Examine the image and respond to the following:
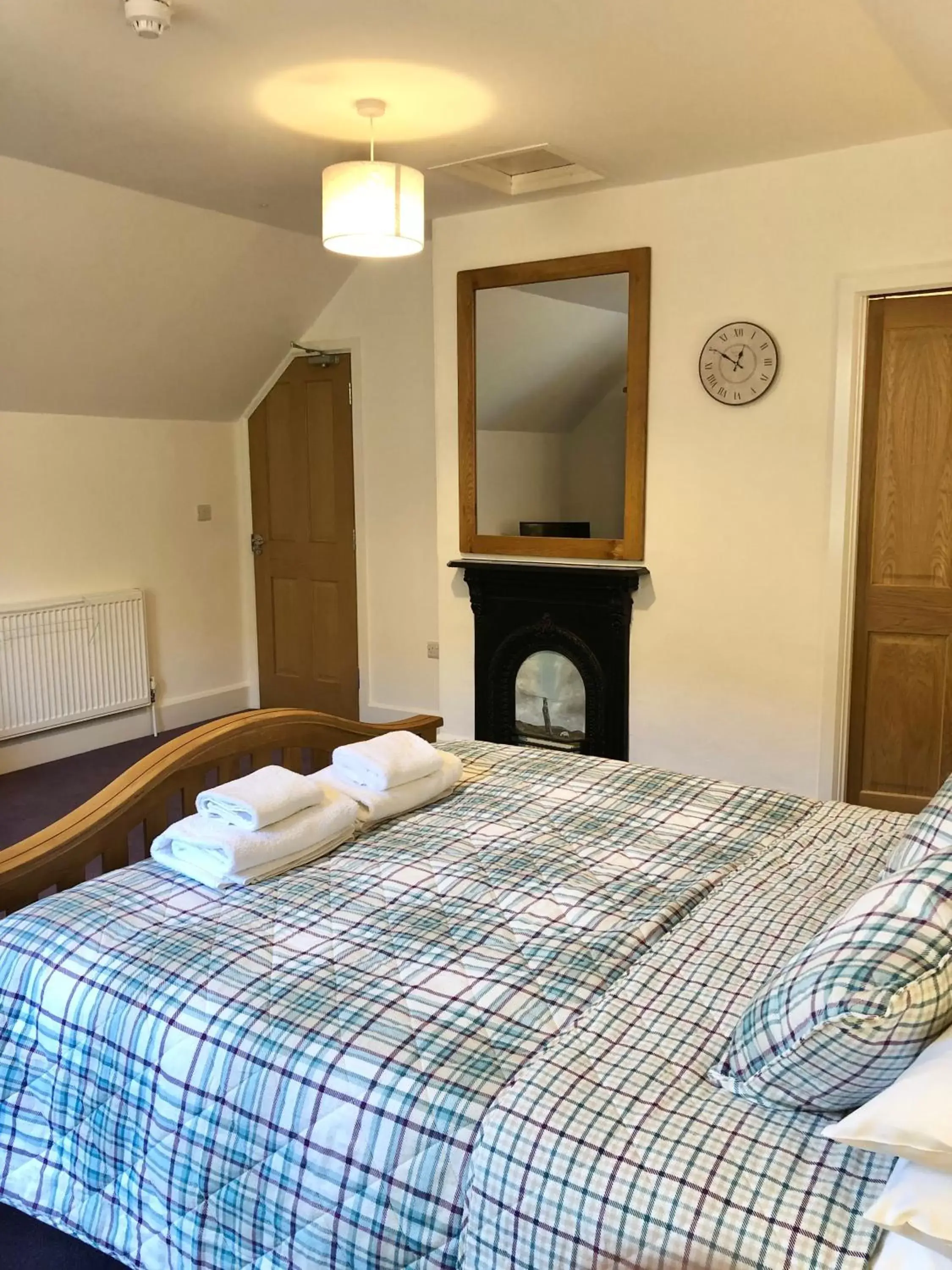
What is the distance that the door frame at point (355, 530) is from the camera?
565 centimetres


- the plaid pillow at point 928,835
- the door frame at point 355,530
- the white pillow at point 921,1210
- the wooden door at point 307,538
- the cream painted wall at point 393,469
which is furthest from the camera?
the wooden door at point 307,538

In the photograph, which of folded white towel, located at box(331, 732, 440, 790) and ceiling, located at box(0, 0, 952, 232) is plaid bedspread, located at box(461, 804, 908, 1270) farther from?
ceiling, located at box(0, 0, 952, 232)

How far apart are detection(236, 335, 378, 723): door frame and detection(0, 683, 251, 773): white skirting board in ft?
0.75

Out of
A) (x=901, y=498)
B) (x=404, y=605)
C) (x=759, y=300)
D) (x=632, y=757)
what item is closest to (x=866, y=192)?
(x=759, y=300)

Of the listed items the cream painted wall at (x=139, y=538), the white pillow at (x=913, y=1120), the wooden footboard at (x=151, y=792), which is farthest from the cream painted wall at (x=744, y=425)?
the white pillow at (x=913, y=1120)

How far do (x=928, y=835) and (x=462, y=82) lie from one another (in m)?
2.46

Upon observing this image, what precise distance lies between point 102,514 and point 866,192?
12.5 ft

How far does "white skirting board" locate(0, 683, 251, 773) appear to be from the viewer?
196 inches

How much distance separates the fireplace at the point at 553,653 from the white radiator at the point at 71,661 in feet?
6.07

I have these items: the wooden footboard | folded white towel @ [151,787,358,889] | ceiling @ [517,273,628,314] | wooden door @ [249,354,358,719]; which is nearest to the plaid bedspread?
folded white towel @ [151,787,358,889]

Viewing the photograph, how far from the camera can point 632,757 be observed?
4.54 meters

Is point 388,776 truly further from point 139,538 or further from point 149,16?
point 139,538

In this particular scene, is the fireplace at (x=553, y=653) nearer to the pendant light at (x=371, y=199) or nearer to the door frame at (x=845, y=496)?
the door frame at (x=845, y=496)

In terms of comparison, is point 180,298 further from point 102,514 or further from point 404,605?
point 404,605
